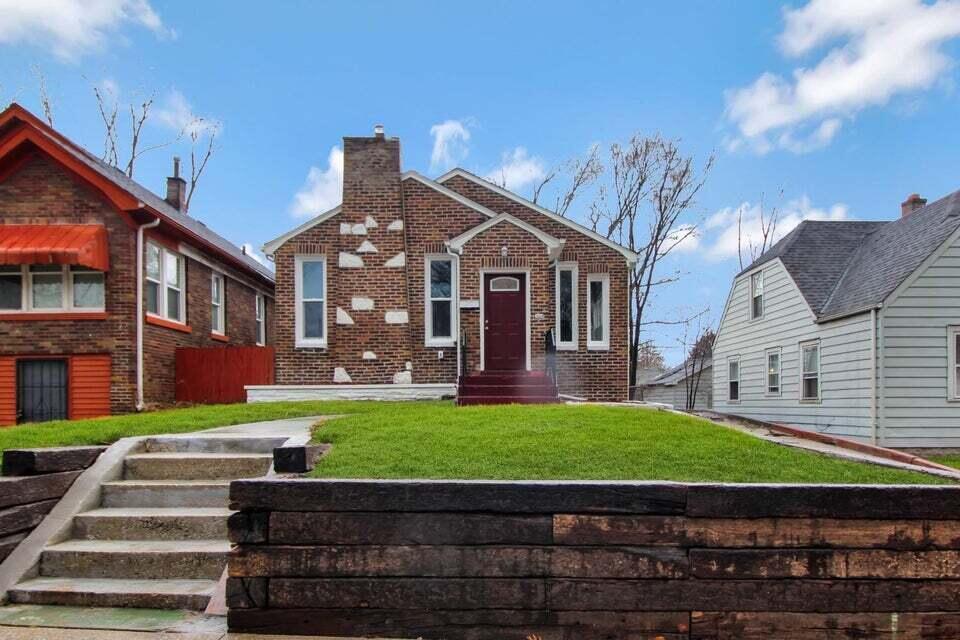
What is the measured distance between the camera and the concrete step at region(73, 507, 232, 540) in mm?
4859

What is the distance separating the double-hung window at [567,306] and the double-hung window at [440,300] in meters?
2.39

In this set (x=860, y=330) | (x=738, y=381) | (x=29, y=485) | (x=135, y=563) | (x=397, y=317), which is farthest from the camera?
(x=738, y=381)

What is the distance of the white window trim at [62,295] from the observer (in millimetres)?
12743

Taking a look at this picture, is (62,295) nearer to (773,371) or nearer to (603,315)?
(603,315)

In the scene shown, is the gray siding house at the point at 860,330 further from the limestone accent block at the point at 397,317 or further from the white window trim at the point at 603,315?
the limestone accent block at the point at 397,317

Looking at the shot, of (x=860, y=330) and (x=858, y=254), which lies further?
(x=858, y=254)

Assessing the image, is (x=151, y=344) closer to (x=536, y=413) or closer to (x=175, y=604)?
(x=536, y=413)

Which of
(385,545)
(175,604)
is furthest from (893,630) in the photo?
(175,604)

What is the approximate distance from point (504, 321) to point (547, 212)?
9.64ft

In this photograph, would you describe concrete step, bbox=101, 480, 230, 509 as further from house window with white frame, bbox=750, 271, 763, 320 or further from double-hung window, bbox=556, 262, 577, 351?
house window with white frame, bbox=750, 271, 763, 320

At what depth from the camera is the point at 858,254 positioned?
16188mm

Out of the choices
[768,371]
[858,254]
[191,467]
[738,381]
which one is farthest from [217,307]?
[858,254]

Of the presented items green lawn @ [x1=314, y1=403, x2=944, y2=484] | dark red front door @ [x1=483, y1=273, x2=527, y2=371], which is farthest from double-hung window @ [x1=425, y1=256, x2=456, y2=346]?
green lawn @ [x1=314, y1=403, x2=944, y2=484]

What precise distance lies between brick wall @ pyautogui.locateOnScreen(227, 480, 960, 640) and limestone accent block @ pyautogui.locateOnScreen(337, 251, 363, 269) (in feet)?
34.6
